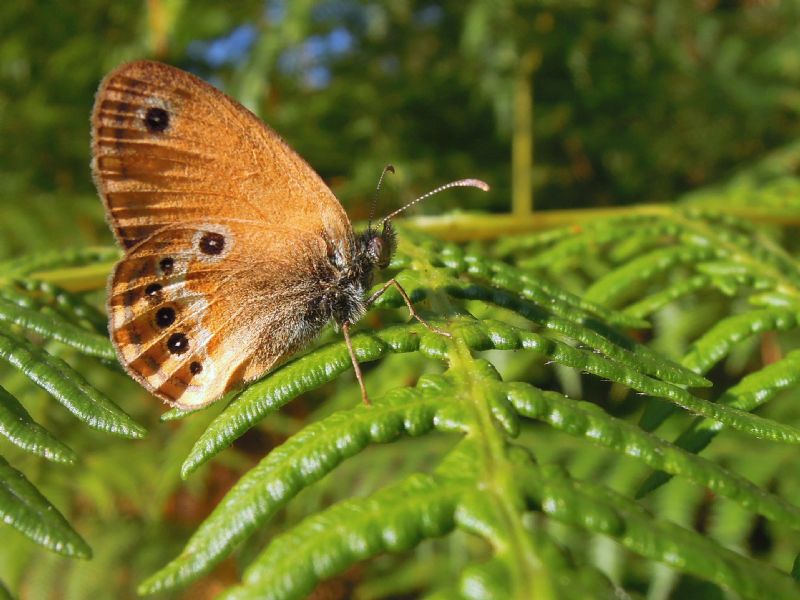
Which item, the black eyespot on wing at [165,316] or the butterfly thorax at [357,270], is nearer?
the black eyespot on wing at [165,316]

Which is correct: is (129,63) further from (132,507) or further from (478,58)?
(132,507)

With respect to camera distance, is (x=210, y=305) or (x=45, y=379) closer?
(x=45, y=379)

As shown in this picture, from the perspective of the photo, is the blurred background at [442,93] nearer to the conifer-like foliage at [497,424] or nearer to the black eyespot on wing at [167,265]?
the conifer-like foliage at [497,424]

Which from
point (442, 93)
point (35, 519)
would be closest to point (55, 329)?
point (35, 519)

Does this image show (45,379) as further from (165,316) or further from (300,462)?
(300,462)

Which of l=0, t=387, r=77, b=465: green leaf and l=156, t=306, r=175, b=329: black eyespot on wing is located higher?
l=156, t=306, r=175, b=329: black eyespot on wing

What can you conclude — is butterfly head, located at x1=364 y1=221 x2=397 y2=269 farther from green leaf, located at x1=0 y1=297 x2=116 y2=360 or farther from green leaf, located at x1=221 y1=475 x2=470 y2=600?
green leaf, located at x1=221 y1=475 x2=470 y2=600

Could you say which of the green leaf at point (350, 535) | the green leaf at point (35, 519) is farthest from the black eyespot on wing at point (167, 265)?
the green leaf at point (350, 535)

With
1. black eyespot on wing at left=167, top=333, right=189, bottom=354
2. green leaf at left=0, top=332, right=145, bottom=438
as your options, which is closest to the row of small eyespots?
black eyespot on wing at left=167, top=333, right=189, bottom=354
